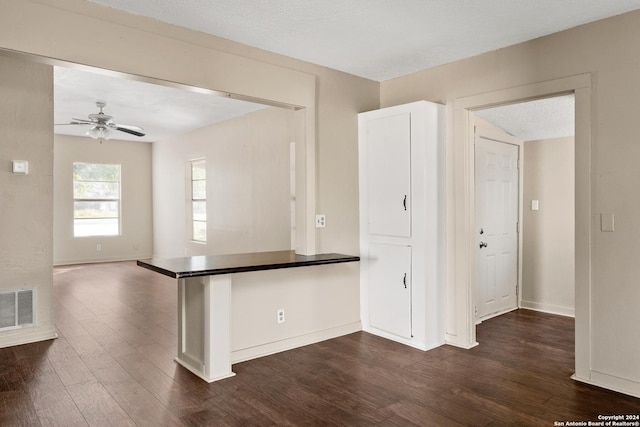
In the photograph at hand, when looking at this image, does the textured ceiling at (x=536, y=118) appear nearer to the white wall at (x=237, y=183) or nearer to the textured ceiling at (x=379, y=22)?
the textured ceiling at (x=379, y=22)

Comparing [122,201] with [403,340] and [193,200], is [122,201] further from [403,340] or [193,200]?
[403,340]

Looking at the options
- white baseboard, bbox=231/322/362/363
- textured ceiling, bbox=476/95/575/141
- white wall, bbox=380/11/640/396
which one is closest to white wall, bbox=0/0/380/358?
white baseboard, bbox=231/322/362/363

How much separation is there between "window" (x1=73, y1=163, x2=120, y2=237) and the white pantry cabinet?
708 centimetres

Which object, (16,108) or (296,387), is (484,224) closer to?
(296,387)

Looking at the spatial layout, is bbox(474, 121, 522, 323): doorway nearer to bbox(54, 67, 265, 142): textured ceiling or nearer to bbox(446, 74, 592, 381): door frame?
bbox(446, 74, 592, 381): door frame

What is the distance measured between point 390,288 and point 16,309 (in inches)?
133

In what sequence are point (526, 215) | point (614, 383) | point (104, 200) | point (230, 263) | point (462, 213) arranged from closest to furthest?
point (614, 383), point (230, 263), point (462, 213), point (526, 215), point (104, 200)

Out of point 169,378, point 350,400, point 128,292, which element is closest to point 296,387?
point 350,400

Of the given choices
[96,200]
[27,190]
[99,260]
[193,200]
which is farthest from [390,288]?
[96,200]

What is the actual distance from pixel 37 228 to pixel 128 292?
2239 mm

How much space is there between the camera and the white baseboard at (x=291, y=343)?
11.5 ft

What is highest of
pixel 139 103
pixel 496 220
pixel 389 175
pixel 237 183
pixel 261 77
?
pixel 139 103

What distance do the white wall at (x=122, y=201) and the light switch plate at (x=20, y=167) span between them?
204 inches

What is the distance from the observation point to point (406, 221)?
3873mm
